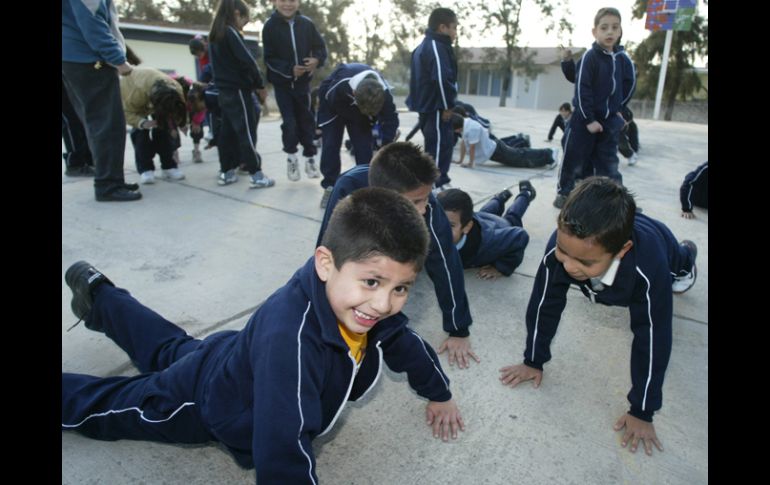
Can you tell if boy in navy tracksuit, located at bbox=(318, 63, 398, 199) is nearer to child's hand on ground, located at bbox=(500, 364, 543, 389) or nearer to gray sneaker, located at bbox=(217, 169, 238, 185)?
gray sneaker, located at bbox=(217, 169, 238, 185)

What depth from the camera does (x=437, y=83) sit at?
4.44 m

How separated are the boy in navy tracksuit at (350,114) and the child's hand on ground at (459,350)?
7.60 feet

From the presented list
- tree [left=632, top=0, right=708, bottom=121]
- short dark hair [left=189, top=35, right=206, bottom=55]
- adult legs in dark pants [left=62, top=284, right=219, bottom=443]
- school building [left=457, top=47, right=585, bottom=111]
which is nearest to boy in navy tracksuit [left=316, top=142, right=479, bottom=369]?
adult legs in dark pants [left=62, top=284, right=219, bottom=443]

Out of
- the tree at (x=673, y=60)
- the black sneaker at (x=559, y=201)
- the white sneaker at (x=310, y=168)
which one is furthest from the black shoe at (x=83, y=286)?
the tree at (x=673, y=60)

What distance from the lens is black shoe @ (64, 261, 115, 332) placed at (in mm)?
2084

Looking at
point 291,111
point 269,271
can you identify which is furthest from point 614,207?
point 291,111

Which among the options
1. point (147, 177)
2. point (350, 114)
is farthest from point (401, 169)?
point (147, 177)

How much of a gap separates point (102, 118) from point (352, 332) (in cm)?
352

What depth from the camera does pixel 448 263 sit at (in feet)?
7.12

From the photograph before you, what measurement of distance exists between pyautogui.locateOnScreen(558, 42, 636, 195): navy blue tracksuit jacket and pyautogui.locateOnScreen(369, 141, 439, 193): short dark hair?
8.16ft

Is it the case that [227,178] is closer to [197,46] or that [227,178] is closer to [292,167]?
[292,167]

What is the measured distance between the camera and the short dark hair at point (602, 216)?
5.24 feet

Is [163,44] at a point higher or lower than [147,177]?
higher
